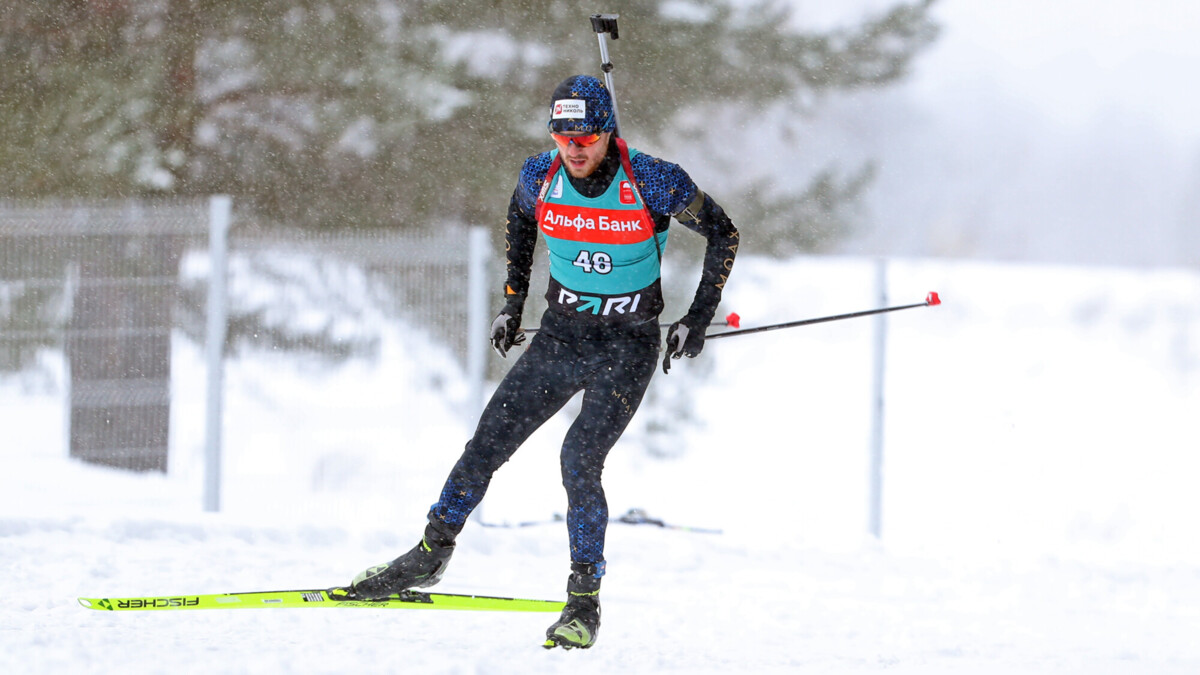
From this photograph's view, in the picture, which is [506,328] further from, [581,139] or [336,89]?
[336,89]

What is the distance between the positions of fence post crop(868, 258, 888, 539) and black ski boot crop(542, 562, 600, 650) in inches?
149

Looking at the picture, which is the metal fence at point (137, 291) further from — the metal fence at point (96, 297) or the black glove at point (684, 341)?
the black glove at point (684, 341)

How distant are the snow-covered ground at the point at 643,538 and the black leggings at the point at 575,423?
50cm

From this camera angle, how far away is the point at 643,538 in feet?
23.2

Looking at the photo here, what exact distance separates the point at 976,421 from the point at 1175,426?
10.4ft

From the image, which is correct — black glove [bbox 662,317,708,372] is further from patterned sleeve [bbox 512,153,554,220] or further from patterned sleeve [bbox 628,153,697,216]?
patterned sleeve [bbox 512,153,554,220]

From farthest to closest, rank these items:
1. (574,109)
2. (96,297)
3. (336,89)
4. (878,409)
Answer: (336,89) < (878,409) < (96,297) < (574,109)

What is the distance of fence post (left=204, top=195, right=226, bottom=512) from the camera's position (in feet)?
22.8

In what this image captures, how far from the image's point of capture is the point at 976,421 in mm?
16234

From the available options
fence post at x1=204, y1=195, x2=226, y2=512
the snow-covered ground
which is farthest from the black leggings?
fence post at x1=204, y1=195, x2=226, y2=512

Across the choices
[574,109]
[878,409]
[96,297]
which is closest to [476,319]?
[96,297]

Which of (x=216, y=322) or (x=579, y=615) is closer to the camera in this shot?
(x=579, y=615)

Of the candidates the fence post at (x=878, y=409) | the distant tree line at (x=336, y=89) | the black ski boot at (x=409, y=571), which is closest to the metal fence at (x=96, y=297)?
the distant tree line at (x=336, y=89)

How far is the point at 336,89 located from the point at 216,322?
12.7 ft
